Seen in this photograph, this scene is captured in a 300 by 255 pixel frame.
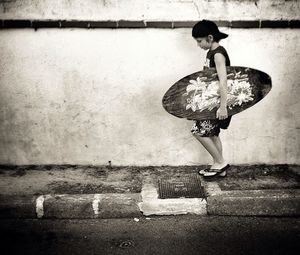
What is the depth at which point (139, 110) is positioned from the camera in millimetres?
5090

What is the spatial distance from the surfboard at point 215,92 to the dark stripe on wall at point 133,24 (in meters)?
0.69

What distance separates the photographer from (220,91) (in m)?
4.13

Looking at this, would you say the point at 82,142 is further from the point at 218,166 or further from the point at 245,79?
the point at 245,79

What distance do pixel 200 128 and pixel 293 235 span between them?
67.4 inches

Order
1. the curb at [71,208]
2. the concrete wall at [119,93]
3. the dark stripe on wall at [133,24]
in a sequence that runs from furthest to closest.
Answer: the concrete wall at [119,93] < the dark stripe on wall at [133,24] < the curb at [71,208]

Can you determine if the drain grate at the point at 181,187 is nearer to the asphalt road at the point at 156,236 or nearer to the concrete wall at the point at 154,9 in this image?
the asphalt road at the point at 156,236

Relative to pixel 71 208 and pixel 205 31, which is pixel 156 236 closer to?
pixel 71 208

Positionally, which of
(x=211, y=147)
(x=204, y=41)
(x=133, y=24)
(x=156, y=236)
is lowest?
(x=156, y=236)

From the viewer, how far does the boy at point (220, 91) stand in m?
A: 4.06

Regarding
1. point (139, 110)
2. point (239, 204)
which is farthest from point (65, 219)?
point (239, 204)

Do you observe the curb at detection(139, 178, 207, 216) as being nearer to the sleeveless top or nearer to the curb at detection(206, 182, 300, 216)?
the curb at detection(206, 182, 300, 216)

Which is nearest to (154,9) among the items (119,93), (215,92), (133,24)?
(133,24)

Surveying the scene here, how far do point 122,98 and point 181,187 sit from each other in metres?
1.58

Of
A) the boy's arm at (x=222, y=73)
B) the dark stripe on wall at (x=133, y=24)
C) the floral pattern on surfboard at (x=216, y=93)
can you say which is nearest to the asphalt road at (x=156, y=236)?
the floral pattern on surfboard at (x=216, y=93)
